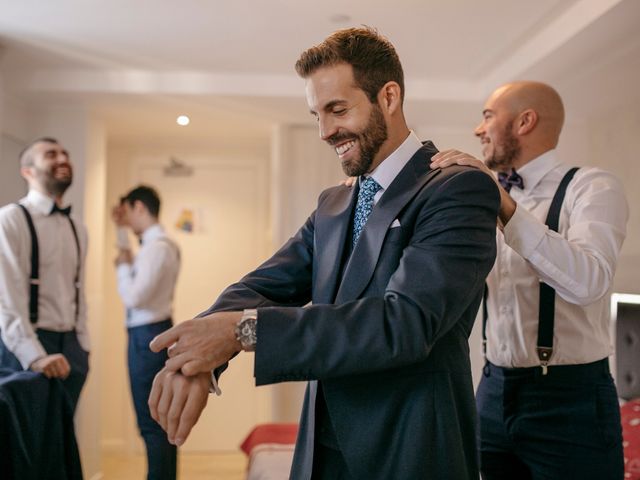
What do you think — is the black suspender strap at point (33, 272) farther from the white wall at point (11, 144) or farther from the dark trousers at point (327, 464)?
the dark trousers at point (327, 464)

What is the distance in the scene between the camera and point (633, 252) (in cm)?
336

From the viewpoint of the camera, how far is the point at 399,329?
101 cm

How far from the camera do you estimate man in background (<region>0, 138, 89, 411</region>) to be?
2666 mm

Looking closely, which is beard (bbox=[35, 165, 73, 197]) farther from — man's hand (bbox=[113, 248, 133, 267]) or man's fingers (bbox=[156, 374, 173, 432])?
Result: man's fingers (bbox=[156, 374, 173, 432])

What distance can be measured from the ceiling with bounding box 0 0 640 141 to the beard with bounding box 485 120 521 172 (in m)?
1.15

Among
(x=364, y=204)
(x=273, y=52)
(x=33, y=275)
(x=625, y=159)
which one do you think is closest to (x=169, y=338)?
(x=364, y=204)

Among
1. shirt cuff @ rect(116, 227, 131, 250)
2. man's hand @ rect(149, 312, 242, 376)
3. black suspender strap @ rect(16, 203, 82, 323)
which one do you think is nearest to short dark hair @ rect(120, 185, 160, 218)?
shirt cuff @ rect(116, 227, 131, 250)

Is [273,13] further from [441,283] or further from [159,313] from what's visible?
[441,283]

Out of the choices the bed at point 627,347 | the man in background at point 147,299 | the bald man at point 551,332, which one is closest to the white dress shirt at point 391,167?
the bald man at point 551,332

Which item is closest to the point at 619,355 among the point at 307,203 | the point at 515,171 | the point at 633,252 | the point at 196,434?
the point at 633,252

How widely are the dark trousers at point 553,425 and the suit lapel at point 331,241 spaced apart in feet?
2.37

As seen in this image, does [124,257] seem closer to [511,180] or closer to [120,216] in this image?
[120,216]

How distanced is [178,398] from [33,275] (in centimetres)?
201

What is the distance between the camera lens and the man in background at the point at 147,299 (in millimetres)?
3393
